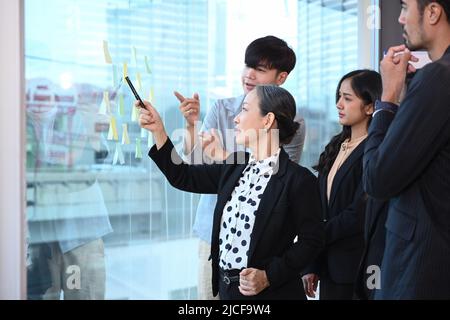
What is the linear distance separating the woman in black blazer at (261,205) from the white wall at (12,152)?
0.41 m

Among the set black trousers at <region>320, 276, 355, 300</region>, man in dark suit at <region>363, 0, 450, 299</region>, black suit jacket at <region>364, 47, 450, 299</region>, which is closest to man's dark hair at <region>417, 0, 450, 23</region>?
man in dark suit at <region>363, 0, 450, 299</region>

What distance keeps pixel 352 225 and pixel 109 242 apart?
940 millimetres

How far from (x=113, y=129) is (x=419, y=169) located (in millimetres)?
1179

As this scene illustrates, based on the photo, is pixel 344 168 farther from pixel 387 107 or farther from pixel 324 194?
pixel 387 107

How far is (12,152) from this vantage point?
152cm

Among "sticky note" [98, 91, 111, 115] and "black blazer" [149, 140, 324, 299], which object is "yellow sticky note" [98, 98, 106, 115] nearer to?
"sticky note" [98, 91, 111, 115]

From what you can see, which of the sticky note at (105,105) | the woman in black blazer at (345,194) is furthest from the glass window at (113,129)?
the woman in black blazer at (345,194)

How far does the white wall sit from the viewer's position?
151 cm

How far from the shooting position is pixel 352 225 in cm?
169

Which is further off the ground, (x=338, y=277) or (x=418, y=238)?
(x=418, y=238)

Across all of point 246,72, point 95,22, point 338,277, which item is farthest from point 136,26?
point 338,277
